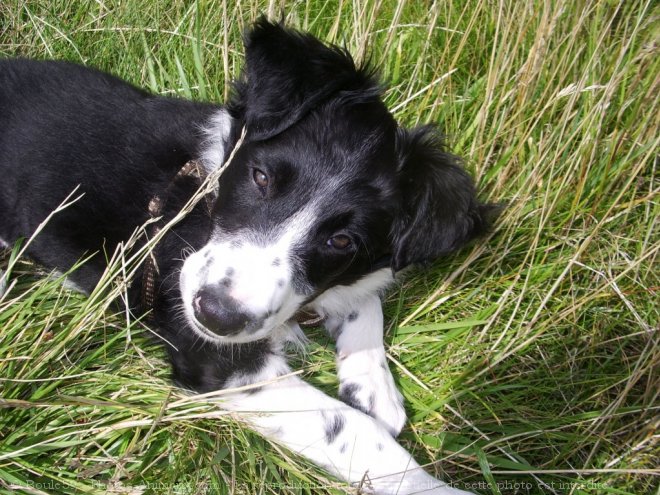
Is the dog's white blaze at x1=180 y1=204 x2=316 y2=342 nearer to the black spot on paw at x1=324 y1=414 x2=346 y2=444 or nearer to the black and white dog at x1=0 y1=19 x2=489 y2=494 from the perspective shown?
the black and white dog at x1=0 y1=19 x2=489 y2=494

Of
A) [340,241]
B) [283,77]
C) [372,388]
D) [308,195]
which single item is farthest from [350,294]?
[283,77]

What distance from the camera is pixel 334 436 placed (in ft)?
7.76

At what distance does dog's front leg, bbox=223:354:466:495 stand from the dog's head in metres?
0.39

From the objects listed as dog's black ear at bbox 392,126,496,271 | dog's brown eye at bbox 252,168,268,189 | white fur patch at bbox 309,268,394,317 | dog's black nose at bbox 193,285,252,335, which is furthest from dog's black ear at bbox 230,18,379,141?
white fur patch at bbox 309,268,394,317

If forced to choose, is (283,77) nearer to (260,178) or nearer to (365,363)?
(260,178)

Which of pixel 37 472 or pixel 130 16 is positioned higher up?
pixel 130 16

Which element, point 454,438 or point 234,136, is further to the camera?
point 454,438

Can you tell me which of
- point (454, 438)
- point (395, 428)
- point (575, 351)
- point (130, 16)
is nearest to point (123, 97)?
point (130, 16)

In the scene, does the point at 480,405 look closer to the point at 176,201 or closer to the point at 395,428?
the point at 395,428

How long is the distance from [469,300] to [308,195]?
3.97 ft

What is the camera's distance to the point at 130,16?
3.68 m

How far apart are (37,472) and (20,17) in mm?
2792

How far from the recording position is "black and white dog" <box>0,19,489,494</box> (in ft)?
7.00

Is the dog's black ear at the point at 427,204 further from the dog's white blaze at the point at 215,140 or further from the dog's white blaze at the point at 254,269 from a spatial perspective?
the dog's white blaze at the point at 215,140
